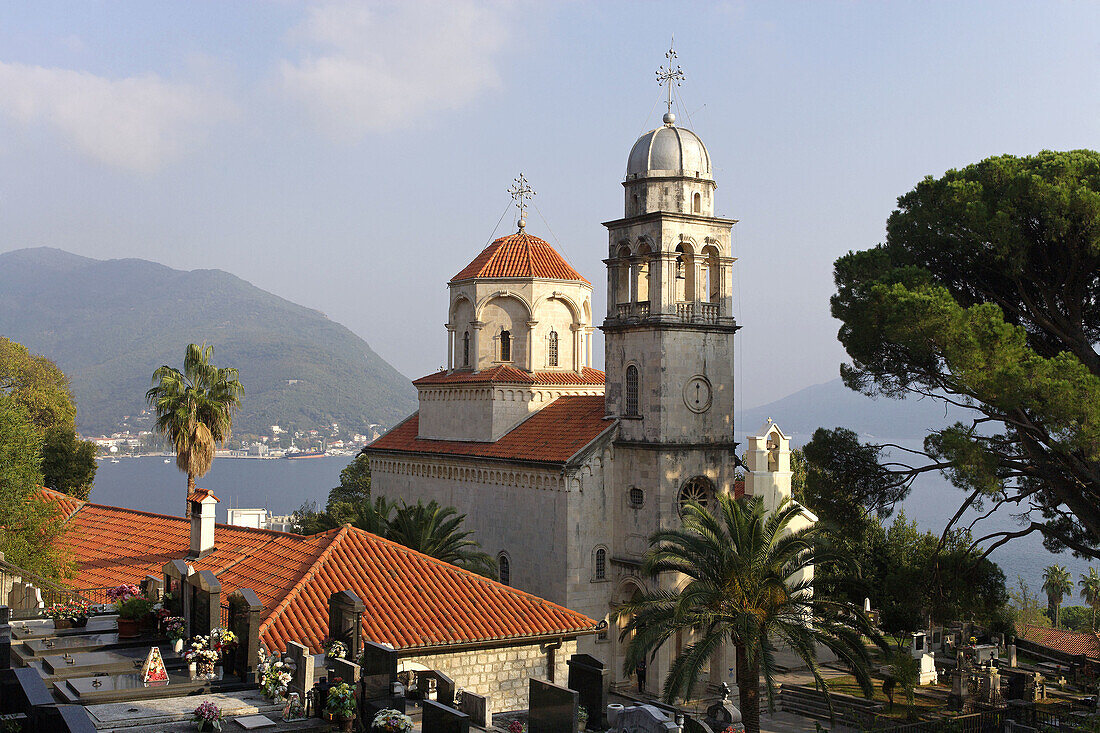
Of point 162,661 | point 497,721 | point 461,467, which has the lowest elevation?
point 497,721

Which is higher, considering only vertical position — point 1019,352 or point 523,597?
point 1019,352

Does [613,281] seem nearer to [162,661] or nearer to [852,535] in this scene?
[852,535]

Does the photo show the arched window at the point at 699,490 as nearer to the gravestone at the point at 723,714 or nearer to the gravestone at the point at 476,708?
the gravestone at the point at 723,714

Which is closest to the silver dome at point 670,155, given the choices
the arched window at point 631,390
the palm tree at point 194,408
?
the arched window at point 631,390

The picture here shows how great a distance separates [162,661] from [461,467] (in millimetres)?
21669

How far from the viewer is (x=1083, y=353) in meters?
22.8

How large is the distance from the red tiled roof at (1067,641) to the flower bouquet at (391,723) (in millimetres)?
32542

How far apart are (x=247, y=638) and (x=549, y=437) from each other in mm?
18801

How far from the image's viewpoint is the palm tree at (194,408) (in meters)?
38.3

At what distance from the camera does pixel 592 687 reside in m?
15.0

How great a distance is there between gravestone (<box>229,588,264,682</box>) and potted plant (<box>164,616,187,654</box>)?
1.13 meters

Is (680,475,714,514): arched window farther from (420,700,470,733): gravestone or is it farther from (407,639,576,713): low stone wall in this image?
(420,700,470,733): gravestone

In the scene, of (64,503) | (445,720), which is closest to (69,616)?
(445,720)

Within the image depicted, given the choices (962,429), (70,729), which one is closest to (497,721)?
(70,729)
